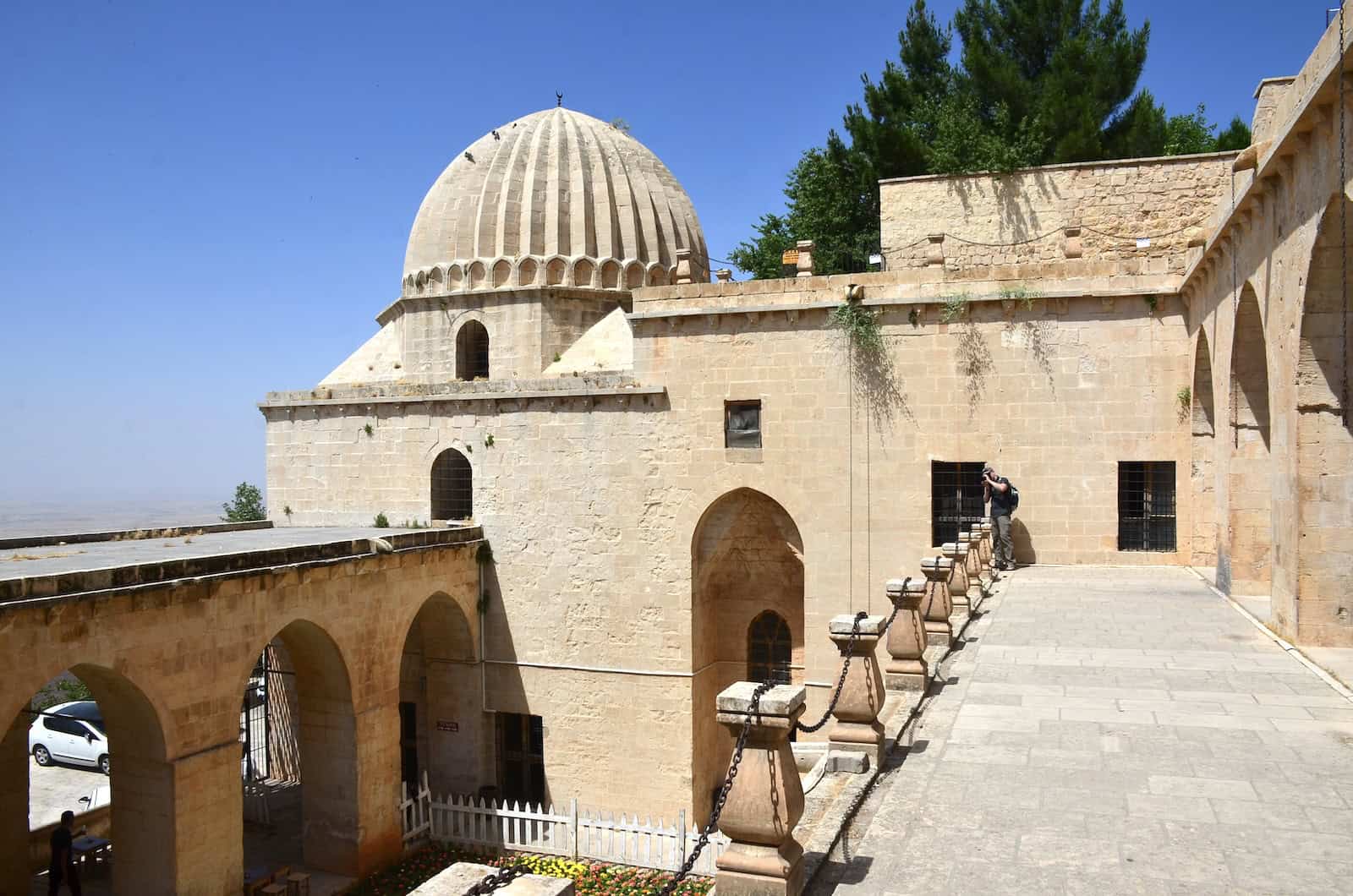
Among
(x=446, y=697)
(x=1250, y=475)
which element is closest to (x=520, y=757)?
(x=446, y=697)

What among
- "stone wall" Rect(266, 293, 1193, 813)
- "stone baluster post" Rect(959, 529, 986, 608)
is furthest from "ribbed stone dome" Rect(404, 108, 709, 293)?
"stone baluster post" Rect(959, 529, 986, 608)

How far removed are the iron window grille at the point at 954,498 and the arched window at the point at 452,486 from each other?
8765 mm

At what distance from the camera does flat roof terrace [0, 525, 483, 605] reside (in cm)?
1052

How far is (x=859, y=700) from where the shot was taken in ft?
22.8

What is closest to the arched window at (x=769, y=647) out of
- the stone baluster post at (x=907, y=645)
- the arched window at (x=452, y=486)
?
the arched window at (x=452, y=486)

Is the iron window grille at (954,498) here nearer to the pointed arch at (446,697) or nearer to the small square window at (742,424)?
the small square window at (742,424)

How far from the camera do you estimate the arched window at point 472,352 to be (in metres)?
21.6

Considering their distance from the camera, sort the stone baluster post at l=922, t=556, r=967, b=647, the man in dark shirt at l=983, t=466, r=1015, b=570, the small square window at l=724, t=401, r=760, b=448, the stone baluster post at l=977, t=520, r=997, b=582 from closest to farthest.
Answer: the stone baluster post at l=922, t=556, r=967, b=647 → the stone baluster post at l=977, t=520, r=997, b=582 → the man in dark shirt at l=983, t=466, r=1015, b=570 → the small square window at l=724, t=401, r=760, b=448

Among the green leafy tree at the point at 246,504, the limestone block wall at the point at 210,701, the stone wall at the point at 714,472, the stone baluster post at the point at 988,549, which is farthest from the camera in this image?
the green leafy tree at the point at 246,504

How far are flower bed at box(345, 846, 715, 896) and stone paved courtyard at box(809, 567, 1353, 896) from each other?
642 centimetres

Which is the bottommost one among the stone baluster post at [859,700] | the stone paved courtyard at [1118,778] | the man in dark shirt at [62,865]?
the man in dark shirt at [62,865]

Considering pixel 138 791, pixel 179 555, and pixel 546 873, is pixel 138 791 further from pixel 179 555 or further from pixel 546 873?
pixel 546 873

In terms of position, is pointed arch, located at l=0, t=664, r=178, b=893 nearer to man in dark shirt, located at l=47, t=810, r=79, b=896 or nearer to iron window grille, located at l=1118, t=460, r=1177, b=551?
man in dark shirt, located at l=47, t=810, r=79, b=896

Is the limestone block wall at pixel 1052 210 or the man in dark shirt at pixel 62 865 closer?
the man in dark shirt at pixel 62 865
